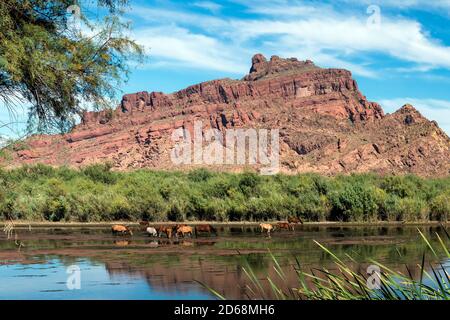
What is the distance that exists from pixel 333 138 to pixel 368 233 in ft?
328

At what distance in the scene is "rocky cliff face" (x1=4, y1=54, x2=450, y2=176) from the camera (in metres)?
120

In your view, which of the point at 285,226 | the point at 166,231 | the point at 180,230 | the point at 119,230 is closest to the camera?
the point at 166,231

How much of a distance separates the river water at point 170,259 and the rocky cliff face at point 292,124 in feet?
263

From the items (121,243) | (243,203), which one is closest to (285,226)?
(243,203)

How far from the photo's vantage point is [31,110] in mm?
11953

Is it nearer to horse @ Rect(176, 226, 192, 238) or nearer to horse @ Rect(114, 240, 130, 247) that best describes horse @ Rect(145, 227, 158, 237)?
horse @ Rect(176, 226, 192, 238)

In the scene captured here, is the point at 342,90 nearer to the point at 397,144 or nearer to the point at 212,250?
the point at 397,144

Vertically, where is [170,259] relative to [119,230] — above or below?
below

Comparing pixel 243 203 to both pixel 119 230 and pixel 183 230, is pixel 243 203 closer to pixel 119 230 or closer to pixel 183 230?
pixel 119 230

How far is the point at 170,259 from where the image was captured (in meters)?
23.7

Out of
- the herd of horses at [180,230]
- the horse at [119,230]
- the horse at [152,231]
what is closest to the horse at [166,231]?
the herd of horses at [180,230]

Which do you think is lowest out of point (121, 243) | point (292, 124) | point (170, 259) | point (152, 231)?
point (170, 259)

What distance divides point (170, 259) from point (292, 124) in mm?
122158

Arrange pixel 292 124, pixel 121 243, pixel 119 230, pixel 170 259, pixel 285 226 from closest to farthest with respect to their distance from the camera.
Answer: pixel 170 259 < pixel 121 243 < pixel 119 230 < pixel 285 226 < pixel 292 124
